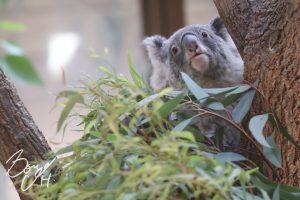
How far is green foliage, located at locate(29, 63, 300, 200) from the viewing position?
0.95 metres

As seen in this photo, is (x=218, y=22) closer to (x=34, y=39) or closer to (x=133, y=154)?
(x=133, y=154)

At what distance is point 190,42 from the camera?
1938 mm

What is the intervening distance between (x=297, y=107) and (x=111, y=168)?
472 millimetres

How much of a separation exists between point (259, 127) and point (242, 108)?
0.11 meters

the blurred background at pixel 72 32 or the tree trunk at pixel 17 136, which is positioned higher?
the tree trunk at pixel 17 136

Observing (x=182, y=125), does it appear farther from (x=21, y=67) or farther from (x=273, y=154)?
(x=21, y=67)

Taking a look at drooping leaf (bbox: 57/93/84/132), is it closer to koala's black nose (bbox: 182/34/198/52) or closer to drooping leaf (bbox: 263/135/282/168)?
drooping leaf (bbox: 263/135/282/168)

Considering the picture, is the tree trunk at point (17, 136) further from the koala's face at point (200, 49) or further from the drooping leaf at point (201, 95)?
the koala's face at point (200, 49)

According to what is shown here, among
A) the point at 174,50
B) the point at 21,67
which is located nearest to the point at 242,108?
the point at 174,50

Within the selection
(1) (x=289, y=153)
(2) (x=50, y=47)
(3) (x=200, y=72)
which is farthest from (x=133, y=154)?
(2) (x=50, y=47)

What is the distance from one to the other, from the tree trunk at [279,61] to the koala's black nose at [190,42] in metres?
0.46

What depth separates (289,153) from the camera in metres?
1.32

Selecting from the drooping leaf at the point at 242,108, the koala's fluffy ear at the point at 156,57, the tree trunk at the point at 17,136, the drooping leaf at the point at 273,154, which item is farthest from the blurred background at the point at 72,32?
the drooping leaf at the point at 273,154

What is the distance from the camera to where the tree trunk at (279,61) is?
132cm
